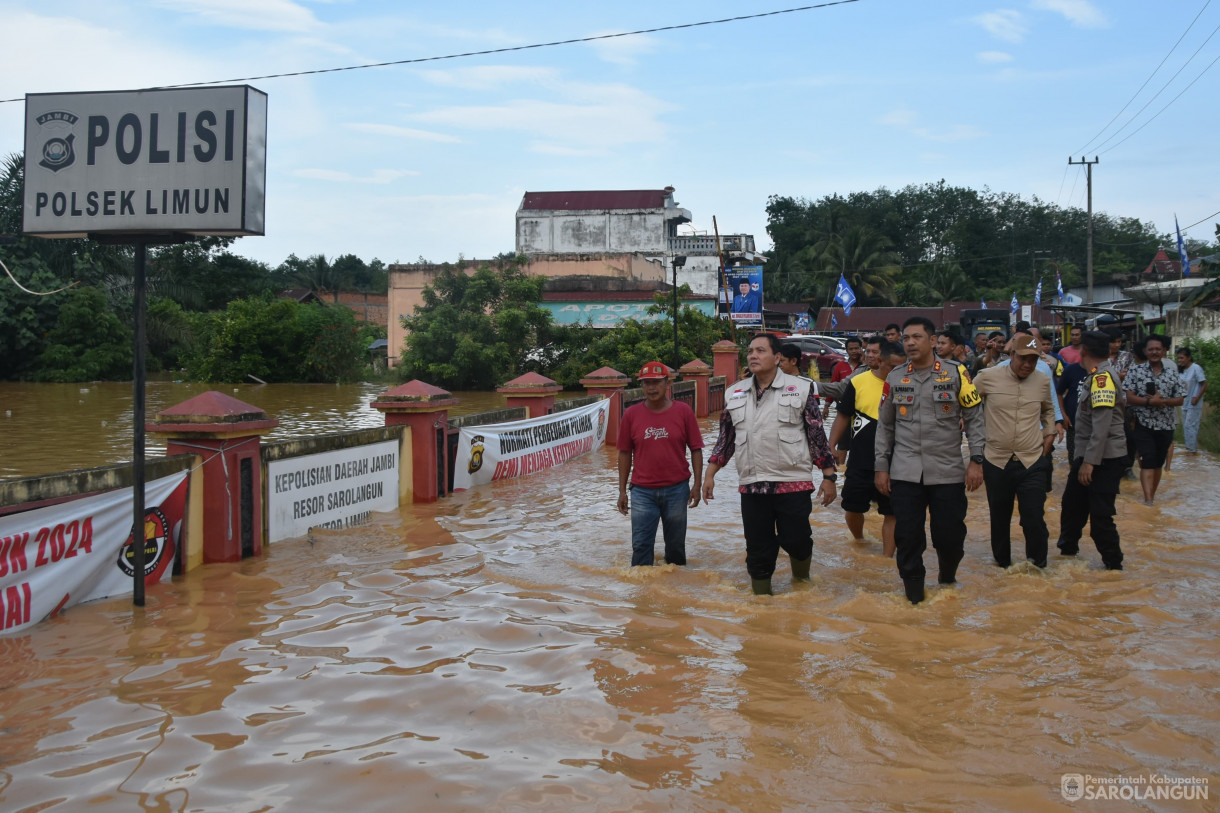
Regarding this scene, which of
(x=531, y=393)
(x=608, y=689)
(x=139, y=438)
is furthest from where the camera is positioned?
(x=531, y=393)

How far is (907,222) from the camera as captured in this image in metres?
76.4

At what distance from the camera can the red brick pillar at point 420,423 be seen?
10648 millimetres

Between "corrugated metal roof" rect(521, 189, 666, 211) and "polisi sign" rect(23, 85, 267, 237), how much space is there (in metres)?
49.1

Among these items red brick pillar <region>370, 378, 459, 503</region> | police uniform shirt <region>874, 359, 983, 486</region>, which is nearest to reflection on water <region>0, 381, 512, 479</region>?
red brick pillar <region>370, 378, 459, 503</region>

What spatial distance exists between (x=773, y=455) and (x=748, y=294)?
22521mm

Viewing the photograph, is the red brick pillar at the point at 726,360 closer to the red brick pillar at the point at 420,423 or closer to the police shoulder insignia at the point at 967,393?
the red brick pillar at the point at 420,423

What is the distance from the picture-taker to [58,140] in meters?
6.05

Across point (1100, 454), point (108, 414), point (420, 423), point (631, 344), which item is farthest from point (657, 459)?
point (631, 344)

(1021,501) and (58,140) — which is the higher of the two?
(58,140)

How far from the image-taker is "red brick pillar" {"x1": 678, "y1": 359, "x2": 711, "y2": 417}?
2333cm

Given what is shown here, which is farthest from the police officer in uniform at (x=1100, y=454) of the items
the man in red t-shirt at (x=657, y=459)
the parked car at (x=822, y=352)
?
the parked car at (x=822, y=352)

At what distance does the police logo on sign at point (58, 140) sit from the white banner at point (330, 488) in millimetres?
2947

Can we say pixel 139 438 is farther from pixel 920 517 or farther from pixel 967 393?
pixel 967 393

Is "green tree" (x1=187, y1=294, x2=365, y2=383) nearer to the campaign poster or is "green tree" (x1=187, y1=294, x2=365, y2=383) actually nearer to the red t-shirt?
the campaign poster
